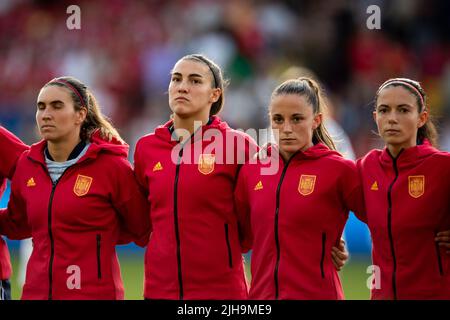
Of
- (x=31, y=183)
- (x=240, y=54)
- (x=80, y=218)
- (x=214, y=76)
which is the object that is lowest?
(x=80, y=218)

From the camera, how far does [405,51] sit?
48.9ft

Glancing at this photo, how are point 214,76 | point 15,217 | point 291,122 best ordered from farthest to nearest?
point 15,217 < point 214,76 < point 291,122

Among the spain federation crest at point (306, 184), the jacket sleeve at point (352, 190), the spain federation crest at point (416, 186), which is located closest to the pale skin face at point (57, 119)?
the spain federation crest at point (306, 184)

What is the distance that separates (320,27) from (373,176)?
9891 millimetres

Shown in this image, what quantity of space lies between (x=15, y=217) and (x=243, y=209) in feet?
5.00

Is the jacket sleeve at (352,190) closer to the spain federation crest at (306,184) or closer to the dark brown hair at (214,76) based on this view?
the spain federation crest at (306,184)

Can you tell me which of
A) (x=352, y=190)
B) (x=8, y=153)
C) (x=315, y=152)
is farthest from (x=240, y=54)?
(x=352, y=190)

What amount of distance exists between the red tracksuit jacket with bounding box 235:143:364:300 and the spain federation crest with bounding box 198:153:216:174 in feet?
0.76

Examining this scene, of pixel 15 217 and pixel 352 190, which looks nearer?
pixel 352 190

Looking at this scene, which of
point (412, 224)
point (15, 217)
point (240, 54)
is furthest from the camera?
point (240, 54)

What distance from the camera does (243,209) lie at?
19.6 ft

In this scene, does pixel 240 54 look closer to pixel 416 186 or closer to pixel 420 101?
pixel 420 101

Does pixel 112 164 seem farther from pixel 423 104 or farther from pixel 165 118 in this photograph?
pixel 165 118

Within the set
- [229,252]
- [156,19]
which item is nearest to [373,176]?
[229,252]
